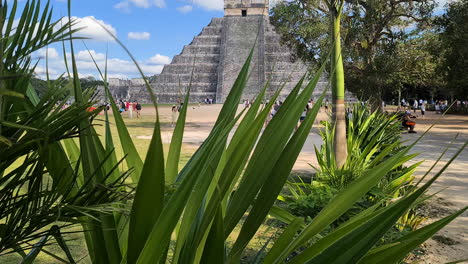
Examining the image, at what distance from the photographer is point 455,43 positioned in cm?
1377

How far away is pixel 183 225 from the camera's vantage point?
85 cm

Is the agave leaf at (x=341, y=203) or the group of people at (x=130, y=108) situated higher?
the agave leaf at (x=341, y=203)

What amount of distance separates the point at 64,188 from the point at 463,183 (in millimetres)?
6300

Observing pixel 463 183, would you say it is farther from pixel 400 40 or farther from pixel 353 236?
pixel 400 40

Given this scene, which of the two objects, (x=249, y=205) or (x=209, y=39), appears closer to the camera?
(x=249, y=205)

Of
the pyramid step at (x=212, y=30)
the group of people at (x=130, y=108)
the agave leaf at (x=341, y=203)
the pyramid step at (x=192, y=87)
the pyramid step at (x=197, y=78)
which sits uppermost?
the pyramid step at (x=212, y=30)

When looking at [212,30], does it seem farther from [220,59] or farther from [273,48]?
[273,48]

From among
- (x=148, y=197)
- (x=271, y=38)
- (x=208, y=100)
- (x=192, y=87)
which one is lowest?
(x=208, y=100)

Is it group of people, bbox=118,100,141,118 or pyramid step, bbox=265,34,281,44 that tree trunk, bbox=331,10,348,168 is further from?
pyramid step, bbox=265,34,281,44

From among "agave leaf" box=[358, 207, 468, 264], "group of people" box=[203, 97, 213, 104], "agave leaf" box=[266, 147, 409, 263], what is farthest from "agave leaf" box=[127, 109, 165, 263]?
"group of people" box=[203, 97, 213, 104]

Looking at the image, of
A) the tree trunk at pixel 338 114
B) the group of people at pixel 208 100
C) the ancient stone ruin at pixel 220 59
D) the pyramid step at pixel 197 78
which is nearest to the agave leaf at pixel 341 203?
the tree trunk at pixel 338 114

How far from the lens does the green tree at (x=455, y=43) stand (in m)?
13.2

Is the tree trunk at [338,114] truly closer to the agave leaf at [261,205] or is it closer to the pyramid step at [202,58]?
the agave leaf at [261,205]

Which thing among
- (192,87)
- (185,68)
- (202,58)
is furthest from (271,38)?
(192,87)
